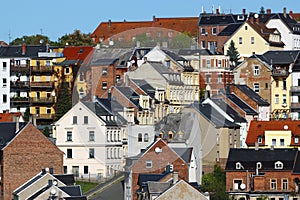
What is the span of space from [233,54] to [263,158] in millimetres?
26389

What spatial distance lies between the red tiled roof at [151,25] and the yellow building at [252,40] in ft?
37.8

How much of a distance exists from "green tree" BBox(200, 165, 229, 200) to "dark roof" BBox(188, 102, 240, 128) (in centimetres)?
338

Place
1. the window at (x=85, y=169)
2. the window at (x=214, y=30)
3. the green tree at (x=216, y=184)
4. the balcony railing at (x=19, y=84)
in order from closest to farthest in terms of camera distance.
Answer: the green tree at (x=216, y=184)
the window at (x=85, y=169)
the balcony railing at (x=19, y=84)
the window at (x=214, y=30)

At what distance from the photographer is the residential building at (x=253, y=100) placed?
263ft

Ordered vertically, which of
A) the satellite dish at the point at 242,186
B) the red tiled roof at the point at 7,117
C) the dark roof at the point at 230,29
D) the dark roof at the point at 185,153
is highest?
the dark roof at the point at 230,29

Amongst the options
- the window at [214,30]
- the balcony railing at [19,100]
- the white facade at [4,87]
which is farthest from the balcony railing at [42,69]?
the window at [214,30]

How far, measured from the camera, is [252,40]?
96.4m

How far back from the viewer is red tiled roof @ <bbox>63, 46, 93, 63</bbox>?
86.4 metres

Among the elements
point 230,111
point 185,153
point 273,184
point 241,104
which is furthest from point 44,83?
point 273,184

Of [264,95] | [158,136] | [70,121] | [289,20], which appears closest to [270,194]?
[158,136]

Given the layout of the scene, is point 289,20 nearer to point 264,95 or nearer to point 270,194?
point 264,95

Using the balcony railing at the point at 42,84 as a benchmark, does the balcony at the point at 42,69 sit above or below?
above

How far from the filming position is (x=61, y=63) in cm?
8475

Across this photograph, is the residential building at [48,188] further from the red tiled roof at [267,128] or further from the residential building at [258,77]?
the residential building at [258,77]
